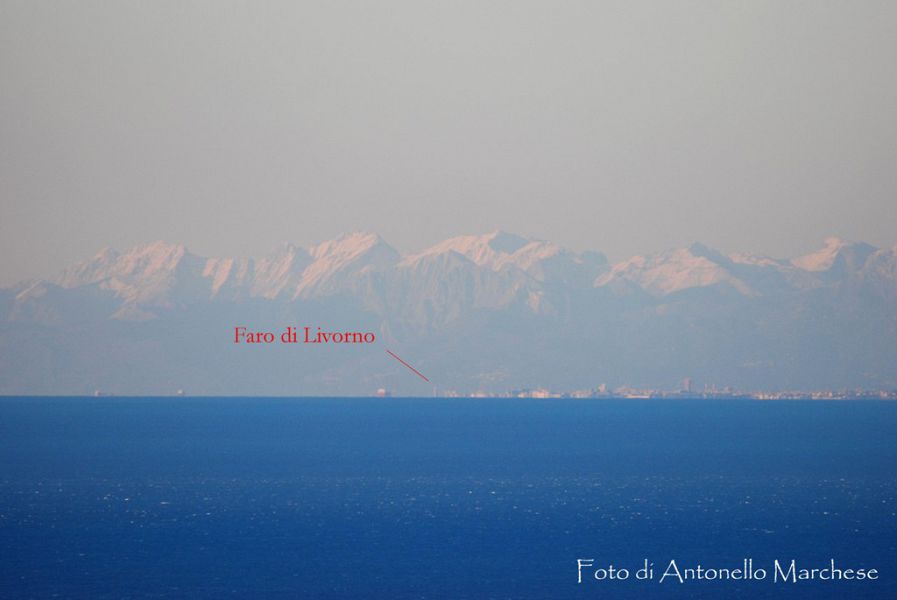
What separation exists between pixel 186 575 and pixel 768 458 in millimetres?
107919

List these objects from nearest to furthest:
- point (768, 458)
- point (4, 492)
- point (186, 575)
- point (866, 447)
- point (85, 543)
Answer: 1. point (186, 575)
2. point (85, 543)
3. point (4, 492)
4. point (768, 458)
5. point (866, 447)

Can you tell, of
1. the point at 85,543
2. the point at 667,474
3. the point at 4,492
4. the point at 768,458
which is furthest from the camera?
the point at 768,458

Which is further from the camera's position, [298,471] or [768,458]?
[768,458]

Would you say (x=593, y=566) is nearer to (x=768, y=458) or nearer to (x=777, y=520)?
(x=777, y=520)

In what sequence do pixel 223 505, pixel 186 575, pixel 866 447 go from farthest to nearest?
pixel 866 447, pixel 223 505, pixel 186 575

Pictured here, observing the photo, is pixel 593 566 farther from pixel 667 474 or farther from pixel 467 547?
pixel 667 474

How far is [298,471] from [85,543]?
189ft

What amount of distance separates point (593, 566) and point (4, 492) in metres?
63.1

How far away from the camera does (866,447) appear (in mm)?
188750

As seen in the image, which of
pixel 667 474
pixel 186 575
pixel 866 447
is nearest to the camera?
pixel 186 575

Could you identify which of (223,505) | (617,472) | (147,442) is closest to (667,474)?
(617,472)

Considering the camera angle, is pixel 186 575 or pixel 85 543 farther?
pixel 85 543

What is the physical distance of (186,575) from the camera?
7350cm

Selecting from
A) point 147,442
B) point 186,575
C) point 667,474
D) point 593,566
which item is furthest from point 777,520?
point 147,442
